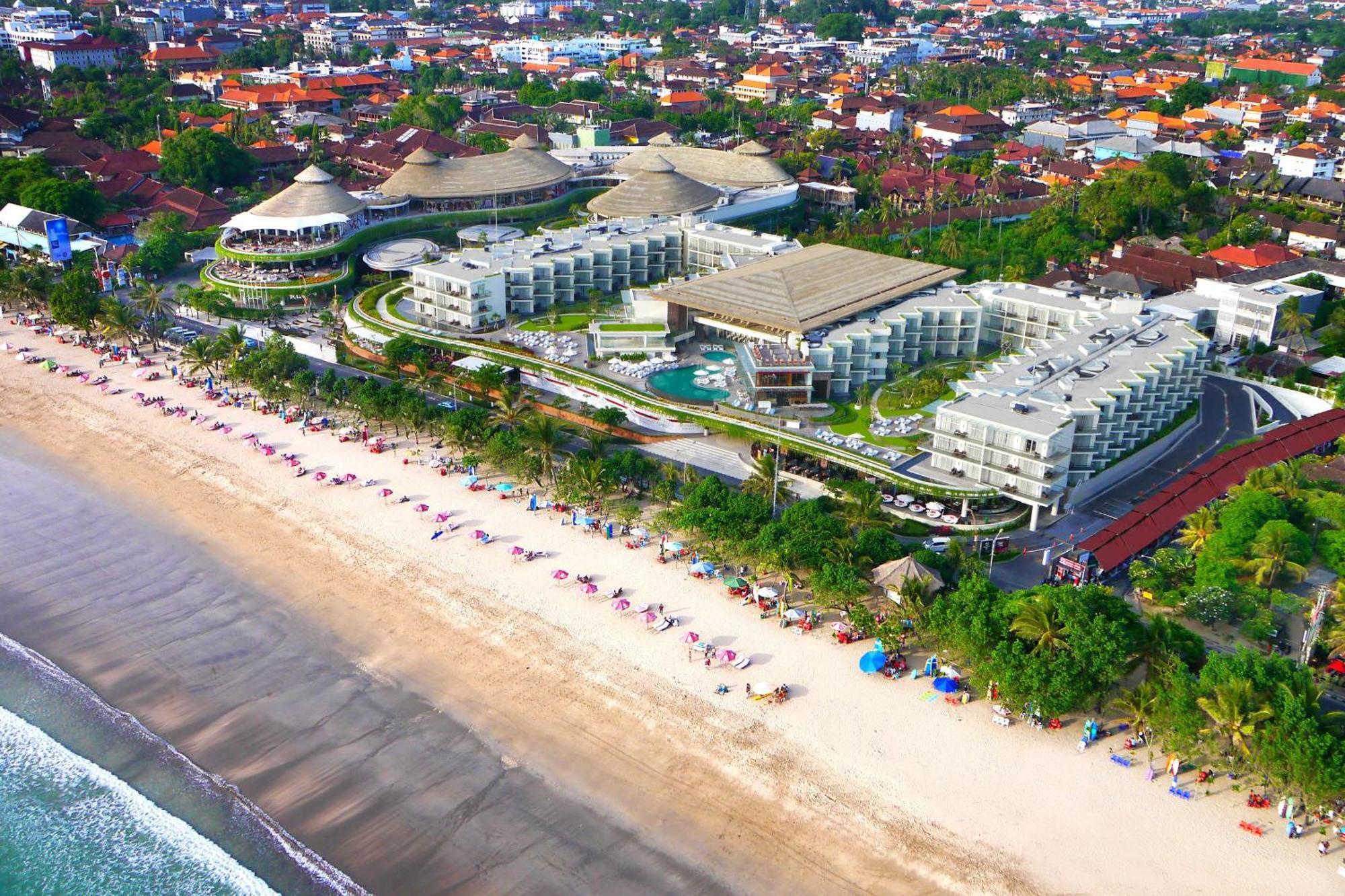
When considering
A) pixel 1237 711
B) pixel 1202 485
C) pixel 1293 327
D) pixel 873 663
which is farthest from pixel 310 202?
pixel 1237 711

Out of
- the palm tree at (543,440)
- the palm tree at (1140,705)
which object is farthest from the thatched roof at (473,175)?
the palm tree at (1140,705)

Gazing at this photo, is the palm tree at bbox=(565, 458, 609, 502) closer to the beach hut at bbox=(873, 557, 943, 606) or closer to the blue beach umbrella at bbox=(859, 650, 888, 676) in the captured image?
the beach hut at bbox=(873, 557, 943, 606)

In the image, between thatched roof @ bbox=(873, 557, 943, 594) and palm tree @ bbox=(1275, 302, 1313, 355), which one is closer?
thatched roof @ bbox=(873, 557, 943, 594)

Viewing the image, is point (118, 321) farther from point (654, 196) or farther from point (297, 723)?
point (297, 723)

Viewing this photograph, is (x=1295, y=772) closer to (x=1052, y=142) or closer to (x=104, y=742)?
(x=104, y=742)

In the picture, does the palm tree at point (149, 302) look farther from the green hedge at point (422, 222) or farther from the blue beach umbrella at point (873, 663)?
the blue beach umbrella at point (873, 663)

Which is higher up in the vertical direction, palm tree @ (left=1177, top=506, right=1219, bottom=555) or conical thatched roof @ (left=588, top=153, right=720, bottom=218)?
conical thatched roof @ (left=588, top=153, right=720, bottom=218)

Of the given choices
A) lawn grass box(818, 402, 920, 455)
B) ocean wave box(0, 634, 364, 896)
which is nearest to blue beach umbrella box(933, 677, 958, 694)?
lawn grass box(818, 402, 920, 455)

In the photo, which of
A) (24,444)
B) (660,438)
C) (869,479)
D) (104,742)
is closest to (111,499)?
(24,444)
